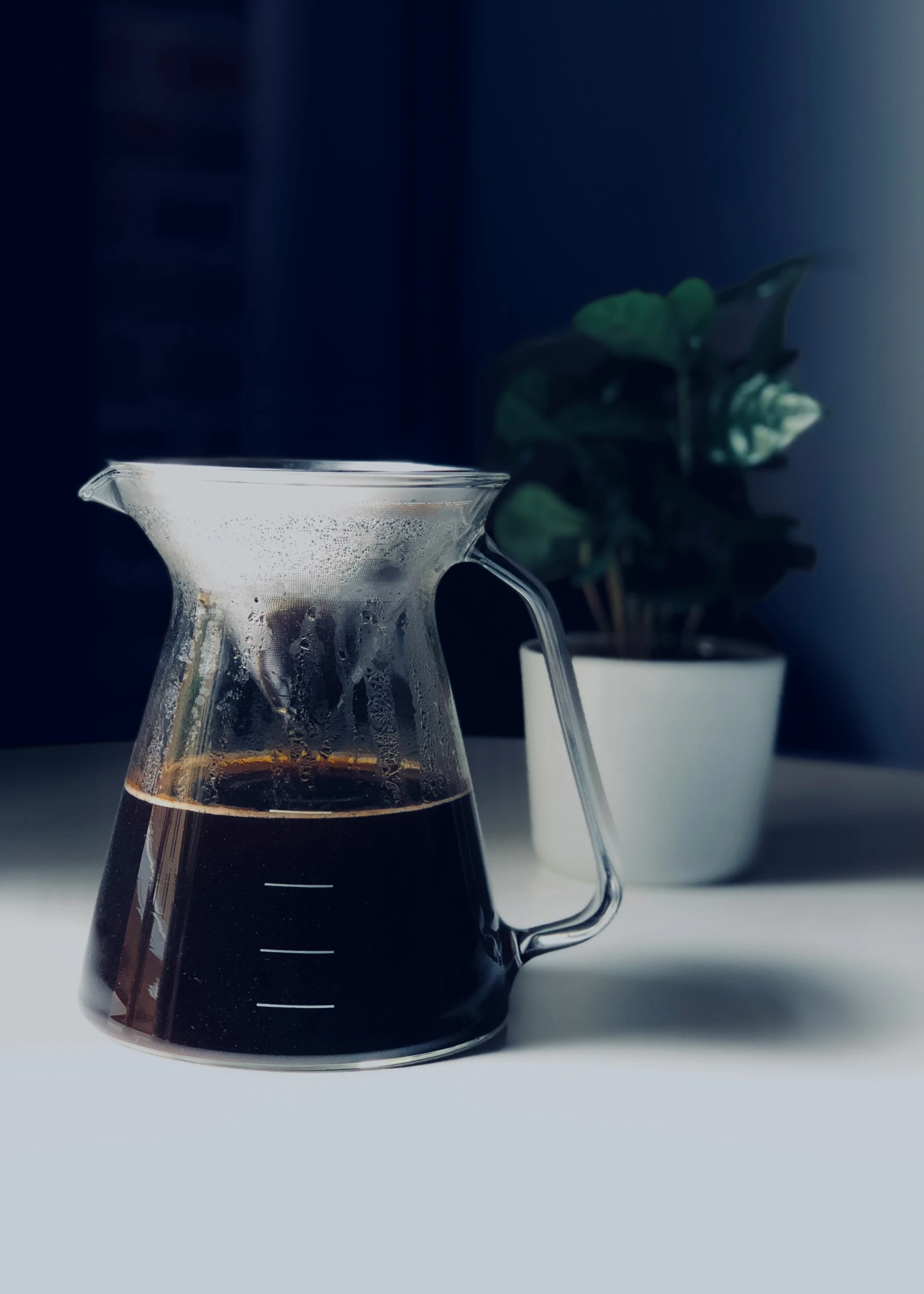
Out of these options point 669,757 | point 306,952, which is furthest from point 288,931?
point 669,757

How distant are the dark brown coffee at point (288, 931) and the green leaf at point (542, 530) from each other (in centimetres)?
36

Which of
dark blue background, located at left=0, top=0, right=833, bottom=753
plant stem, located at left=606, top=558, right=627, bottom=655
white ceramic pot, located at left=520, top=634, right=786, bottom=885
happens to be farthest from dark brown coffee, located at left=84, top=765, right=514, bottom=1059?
dark blue background, located at left=0, top=0, right=833, bottom=753

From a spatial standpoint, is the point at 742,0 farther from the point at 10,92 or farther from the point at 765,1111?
the point at 765,1111

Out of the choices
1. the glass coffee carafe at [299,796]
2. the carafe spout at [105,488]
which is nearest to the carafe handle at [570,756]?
the glass coffee carafe at [299,796]

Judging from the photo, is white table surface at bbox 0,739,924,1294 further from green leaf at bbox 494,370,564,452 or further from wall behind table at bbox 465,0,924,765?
wall behind table at bbox 465,0,924,765

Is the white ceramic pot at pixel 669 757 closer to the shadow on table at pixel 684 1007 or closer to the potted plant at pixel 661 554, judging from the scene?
the potted plant at pixel 661 554

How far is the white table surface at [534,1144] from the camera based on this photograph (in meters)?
0.43

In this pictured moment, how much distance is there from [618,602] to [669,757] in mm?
140

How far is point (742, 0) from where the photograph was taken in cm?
125

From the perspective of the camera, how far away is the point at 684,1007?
628 mm

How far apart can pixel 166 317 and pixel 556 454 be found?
0.36 meters

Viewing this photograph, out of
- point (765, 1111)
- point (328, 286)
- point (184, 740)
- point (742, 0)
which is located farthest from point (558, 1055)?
point (742, 0)

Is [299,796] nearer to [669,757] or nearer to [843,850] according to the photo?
[669,757]

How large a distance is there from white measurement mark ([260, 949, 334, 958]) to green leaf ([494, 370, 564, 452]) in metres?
0.45
